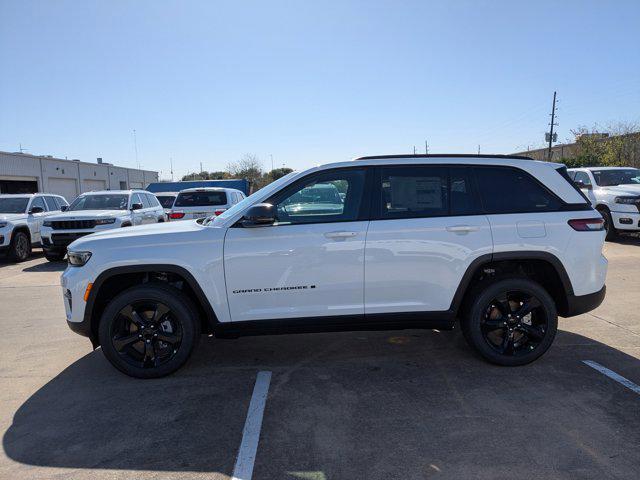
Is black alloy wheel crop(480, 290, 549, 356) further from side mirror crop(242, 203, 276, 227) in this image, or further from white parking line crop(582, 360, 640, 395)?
side mirror crop(242, 203, 276, 227)

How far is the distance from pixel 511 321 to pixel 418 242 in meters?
1.19

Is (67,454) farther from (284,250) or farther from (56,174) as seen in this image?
(56,174)

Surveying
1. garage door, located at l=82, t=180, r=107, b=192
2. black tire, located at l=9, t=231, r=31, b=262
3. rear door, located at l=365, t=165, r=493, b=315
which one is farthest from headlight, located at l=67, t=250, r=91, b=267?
garage door, located at l=82, t=180, r=107, b=192

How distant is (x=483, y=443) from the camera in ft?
9.82

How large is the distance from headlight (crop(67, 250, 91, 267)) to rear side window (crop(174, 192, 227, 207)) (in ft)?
26.1

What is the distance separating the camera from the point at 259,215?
383 cm

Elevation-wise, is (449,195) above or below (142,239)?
above

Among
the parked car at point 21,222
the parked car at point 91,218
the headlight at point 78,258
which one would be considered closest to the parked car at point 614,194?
the headlight at point 78,258

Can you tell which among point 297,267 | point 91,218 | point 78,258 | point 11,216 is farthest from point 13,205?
point 297,267

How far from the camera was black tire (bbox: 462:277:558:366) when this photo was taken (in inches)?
163

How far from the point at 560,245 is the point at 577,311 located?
664 millimetres

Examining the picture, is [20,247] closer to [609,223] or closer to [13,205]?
[13,205]

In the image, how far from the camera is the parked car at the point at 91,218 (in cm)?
1077

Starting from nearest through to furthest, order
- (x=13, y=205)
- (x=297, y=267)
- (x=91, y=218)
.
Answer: (x=297, y=267), (x=91, y=218), (x=13, y=205)
